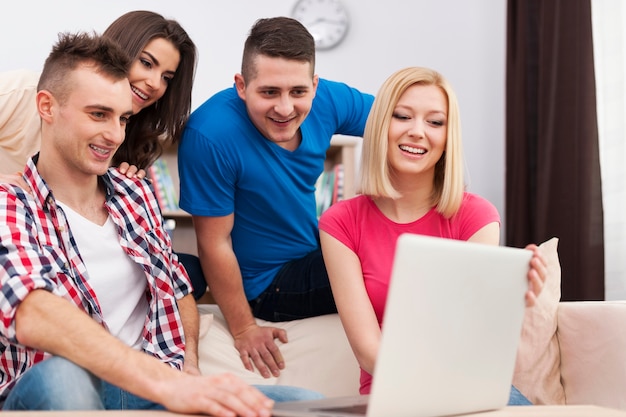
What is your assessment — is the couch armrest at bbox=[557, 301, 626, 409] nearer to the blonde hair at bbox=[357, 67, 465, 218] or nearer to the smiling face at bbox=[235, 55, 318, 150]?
the blonde hair at bbox=[357, 67, 465, 218]

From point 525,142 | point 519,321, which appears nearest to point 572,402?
point 519,321

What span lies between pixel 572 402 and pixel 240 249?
997 mm

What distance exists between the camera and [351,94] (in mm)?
2387

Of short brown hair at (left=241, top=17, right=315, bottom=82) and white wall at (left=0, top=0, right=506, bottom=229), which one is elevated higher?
white wall at (left=0, top=0, right=506, bottom=229)

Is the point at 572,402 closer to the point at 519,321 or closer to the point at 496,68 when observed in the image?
the point at 519,321

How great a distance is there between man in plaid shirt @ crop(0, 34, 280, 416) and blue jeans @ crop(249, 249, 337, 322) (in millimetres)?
410

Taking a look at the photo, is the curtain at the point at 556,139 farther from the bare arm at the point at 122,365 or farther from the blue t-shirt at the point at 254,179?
the bare arm at the point at 122,365

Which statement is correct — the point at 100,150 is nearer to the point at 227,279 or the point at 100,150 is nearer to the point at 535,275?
the point at 227,279

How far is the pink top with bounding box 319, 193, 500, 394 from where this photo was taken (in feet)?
5.34

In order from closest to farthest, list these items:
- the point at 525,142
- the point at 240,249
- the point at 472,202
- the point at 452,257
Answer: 1. the point at 452,257
2. the point at 472,202
3. the point at 240,249
4. the point at 525,142

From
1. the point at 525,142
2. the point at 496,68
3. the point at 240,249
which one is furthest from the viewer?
the point at 496,68

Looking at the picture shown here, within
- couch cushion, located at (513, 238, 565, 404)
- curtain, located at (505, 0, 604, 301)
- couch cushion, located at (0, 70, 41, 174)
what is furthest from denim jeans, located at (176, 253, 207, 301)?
curtain, located at (505, 0, 604, 301)

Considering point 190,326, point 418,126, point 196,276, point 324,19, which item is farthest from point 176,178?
point 418,126

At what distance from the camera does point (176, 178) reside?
142 inches
